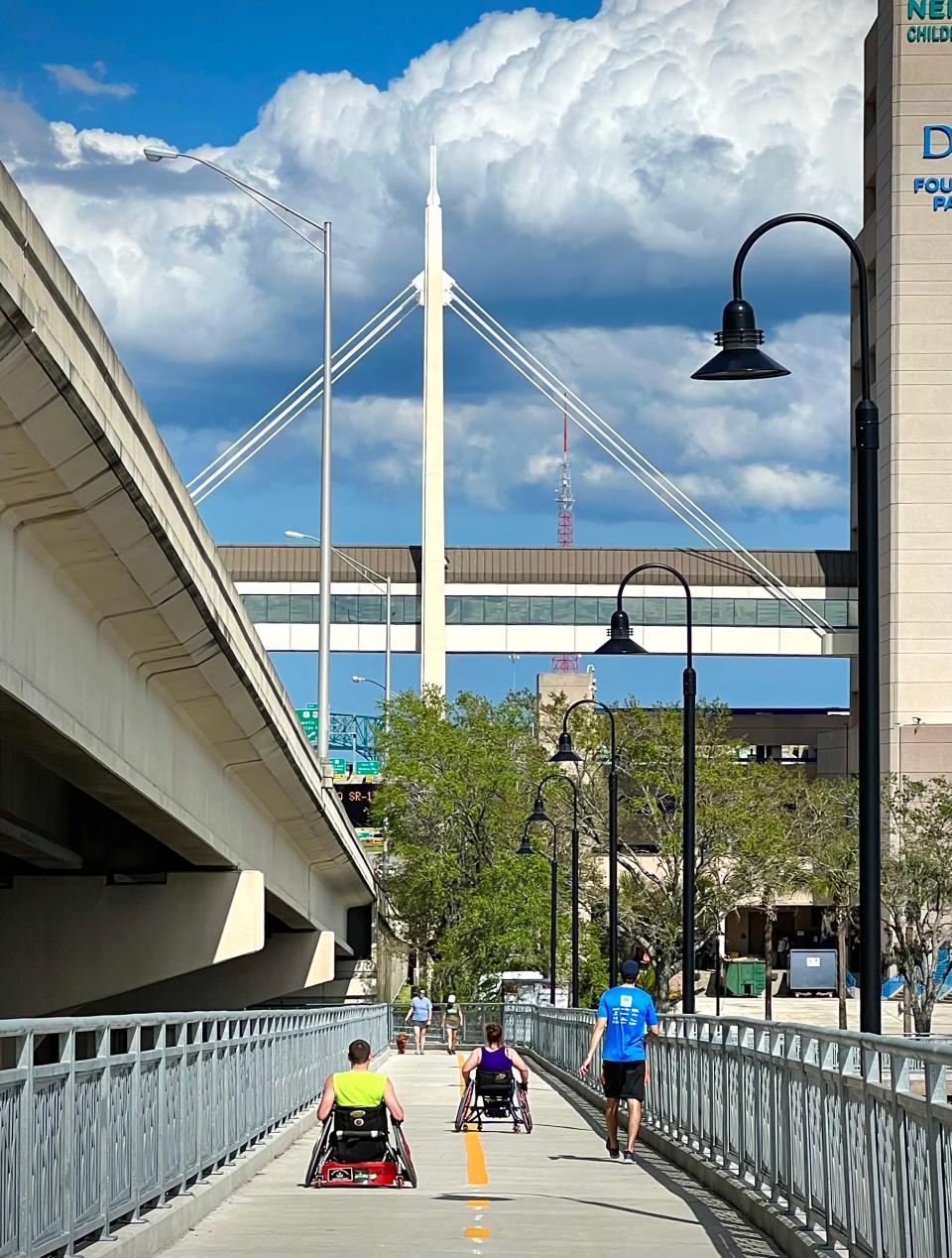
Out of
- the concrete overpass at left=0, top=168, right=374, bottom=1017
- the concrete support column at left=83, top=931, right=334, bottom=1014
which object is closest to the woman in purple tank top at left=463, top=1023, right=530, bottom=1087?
the concrete overpass at left=0, top=168, right=374, bottom=1017

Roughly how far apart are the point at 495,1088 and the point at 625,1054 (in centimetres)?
567

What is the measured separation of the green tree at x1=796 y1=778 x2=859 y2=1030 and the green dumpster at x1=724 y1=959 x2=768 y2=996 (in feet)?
70.1

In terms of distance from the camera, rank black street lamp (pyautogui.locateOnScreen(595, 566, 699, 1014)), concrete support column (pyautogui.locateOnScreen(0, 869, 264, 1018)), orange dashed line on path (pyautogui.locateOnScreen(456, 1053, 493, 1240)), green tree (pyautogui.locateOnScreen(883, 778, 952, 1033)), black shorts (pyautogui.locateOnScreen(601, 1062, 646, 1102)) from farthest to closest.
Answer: green tree (pyautogui.locateOnScreen(883, 778, 952, 1033)) → black street lamp (pyautogui.locateOnScreen(595, 566, 699, 1014)) → concrete support column (pyautogui.locateOnScreen(0, 869, 264, 1018)) → black shorts (pyautogui.locateOnScreen(601, 1062, 646, 1102)) → orange dashed line on path (pyautogui.locateOnScreen(456, 1053, 493, 1240))

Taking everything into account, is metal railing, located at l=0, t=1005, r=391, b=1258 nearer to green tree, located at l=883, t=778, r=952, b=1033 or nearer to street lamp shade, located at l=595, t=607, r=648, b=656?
street lamp shade, located at l=595, t=607, r=648, b=656

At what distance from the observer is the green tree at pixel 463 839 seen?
73.9 meters

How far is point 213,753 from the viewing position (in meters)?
23.5

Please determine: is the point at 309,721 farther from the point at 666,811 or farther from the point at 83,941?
the point at 83,941

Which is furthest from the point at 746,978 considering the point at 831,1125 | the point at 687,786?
the point at 831,1125

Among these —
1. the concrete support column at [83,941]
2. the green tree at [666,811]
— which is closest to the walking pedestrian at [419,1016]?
the green tree at [666,811]

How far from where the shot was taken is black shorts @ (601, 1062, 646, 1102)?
19.8 metres

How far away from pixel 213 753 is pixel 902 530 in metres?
79.6

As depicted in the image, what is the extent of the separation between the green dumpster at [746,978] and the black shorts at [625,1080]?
276 ft

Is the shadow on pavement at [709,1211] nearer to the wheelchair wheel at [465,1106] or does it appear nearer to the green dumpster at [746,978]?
the wheelchair wheel at [465,1106]

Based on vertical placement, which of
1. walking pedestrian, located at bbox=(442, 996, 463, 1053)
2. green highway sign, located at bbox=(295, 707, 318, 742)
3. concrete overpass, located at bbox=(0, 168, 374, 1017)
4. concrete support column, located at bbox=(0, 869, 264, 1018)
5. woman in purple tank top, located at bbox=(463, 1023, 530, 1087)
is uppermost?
→ green highway sign, located at bbox=(295, 707, 318, 742)
